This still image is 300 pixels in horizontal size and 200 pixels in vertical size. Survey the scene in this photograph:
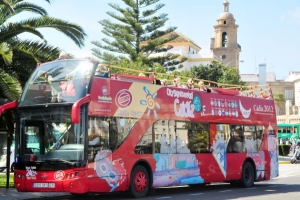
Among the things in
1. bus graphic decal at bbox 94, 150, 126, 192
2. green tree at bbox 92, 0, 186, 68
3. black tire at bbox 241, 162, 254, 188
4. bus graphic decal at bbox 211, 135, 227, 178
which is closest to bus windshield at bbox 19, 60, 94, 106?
bus graphic decal at bbox 94, 150, 126, 192

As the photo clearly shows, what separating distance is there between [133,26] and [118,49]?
2562 mm

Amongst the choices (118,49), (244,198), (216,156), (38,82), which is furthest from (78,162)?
(118,49)

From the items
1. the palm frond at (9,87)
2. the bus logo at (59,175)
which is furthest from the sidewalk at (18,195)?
the palm frond at (9,87)

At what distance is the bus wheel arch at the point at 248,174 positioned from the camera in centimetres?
2027

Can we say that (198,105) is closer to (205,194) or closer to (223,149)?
(223,149)

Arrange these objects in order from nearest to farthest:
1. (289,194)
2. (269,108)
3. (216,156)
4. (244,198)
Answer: (244,198)
(289,194)
(216,156)
(269,108)

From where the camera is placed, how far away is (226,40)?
418ft

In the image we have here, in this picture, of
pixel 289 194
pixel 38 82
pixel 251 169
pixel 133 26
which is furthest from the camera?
pixel 133 26

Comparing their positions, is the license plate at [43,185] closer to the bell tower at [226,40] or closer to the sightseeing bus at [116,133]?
the sightseeing bus at [116,133]

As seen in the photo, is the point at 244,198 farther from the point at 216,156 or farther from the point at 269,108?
the point at 269,108

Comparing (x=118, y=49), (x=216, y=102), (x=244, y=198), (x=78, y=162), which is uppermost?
(x=118, y=49)

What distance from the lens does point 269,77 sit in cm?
15300

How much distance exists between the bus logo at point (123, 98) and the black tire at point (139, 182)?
1.69 metres

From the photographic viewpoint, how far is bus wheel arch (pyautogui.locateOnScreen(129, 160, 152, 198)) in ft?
51.0
